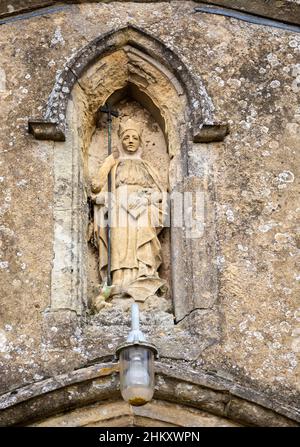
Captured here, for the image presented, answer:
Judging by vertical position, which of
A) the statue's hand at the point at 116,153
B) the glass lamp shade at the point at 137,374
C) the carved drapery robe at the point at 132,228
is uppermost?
the statue's hand at the point at 116,153

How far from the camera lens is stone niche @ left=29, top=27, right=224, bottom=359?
9758 mm

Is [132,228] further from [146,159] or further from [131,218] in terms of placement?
[146,159]

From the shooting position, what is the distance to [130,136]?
10758mm

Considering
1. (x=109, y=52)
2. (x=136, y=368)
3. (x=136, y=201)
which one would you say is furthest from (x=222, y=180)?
(x=136, y=368)

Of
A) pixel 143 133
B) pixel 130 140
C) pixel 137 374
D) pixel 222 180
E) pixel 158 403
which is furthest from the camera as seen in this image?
pixel 143 133

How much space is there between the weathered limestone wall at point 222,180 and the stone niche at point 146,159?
8 cm

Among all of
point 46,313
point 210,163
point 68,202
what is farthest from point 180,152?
point 46,313

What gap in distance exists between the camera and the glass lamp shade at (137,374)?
339 inches

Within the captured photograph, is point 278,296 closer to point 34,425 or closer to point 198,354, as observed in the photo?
point 198,354

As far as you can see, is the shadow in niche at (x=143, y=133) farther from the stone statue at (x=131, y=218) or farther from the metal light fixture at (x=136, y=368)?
the metal light fixture at (x=136, y=368)

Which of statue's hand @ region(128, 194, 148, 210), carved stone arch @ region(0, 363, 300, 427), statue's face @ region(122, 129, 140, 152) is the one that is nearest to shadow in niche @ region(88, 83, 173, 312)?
statue's face @ region(122, 129, 140, 152)

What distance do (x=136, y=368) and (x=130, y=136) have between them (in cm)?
255

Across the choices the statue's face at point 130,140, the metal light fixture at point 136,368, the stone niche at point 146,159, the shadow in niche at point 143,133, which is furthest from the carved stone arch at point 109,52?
the metal light fixture at point 136,368

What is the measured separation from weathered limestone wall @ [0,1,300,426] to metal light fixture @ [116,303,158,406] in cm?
79
